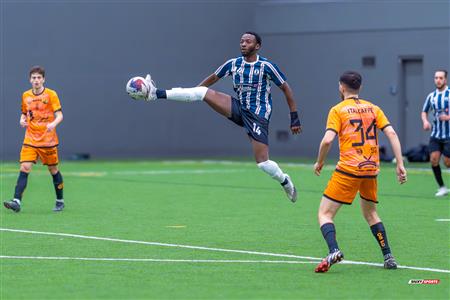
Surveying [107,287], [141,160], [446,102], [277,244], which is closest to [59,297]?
[107,287]

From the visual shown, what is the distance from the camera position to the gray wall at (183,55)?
102 ft

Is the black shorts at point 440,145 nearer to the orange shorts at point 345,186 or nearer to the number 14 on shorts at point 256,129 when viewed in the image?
the number 14 on shorts at point 256,129

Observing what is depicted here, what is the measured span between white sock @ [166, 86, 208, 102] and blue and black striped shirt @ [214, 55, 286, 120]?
88 centimetres

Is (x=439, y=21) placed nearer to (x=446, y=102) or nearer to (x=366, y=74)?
(x=366, y=74)

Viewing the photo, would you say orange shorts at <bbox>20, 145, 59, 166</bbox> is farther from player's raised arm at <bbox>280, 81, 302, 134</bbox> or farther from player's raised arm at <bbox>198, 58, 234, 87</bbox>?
player's raised arm at <bbox>280, 81, 302, 134</bbox>

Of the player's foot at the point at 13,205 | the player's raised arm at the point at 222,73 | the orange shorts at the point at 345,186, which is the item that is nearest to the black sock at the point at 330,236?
the orange shorts at the point at 345,186

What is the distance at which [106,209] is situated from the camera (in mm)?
17203

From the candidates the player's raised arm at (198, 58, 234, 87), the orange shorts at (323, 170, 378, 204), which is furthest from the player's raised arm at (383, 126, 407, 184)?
the player's raised arm at (198, 58, 234, 87)

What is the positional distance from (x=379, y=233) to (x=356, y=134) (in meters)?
1.04

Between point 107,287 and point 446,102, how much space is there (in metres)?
11.4

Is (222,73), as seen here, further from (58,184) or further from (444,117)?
(444,117)

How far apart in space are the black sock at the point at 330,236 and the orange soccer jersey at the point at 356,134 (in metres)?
0.56

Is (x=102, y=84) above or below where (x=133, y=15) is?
below

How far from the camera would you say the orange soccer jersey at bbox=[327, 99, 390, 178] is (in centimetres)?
1045
